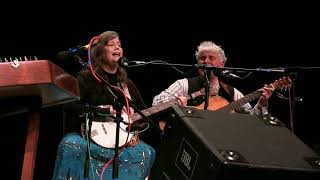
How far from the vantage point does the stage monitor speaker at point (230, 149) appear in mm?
1271

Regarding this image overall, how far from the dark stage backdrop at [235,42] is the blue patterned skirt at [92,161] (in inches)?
53.4

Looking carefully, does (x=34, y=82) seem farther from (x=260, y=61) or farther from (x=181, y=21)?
(x=260, y=61)

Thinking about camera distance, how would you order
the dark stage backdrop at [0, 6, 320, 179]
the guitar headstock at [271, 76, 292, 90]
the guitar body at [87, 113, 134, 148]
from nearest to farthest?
the guitar body at [87, 113, 134, 148], the guitar headstock at [271, 76, 292, 90], the dark stage backdrop at [0, 6, 320, 179]

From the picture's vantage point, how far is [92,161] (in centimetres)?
305

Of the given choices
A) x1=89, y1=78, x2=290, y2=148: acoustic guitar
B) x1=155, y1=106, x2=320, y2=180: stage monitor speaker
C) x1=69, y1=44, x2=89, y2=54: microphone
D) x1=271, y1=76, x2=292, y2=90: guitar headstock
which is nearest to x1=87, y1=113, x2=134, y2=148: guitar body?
x1=89, y1=78, x2=290, y2=148: acoustic guitar

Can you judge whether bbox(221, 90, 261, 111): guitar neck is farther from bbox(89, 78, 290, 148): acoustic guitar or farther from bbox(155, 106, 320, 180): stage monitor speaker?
bbox(155, 106, 320, 180): stage monitor speaker

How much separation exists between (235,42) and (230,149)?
3.47 metres

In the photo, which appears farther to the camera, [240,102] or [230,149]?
[240,102]

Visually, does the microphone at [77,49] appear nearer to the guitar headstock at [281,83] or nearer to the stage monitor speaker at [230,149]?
the stage monitor speaker at [230,149]

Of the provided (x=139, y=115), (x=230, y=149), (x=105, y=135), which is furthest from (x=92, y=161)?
(x=230, y=149)

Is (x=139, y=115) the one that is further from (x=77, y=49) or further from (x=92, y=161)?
(x=77, y=49)

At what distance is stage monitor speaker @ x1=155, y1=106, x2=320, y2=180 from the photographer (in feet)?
4.17

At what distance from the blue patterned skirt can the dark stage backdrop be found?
Answer: 53.4 inches

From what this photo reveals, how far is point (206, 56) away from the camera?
405 cm
